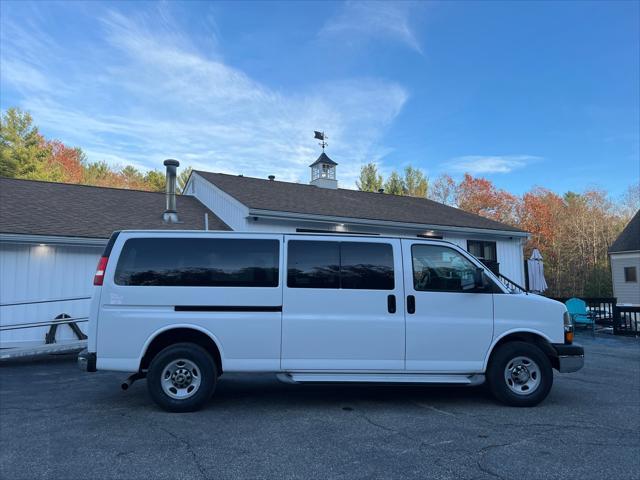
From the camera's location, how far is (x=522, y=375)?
553 centimetres

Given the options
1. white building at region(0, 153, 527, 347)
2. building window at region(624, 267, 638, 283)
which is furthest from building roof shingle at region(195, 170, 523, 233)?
building window at region(624, 267, 638, 283)

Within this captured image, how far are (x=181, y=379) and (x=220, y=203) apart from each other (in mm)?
9810

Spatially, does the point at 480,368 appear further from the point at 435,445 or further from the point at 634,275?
the point at 634,275

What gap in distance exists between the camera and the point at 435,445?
4156 millimetres

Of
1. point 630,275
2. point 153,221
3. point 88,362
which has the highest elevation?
point 153,221

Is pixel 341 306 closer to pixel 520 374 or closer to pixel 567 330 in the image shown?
pixel 520 374

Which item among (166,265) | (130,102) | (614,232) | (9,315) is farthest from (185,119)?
(614,232)

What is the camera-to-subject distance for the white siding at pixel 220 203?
12695 millimetres

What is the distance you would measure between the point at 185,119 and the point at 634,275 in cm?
2556

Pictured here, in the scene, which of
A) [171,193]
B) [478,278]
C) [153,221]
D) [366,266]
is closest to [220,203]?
[171,193]

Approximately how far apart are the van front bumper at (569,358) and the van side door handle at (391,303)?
2221 mm

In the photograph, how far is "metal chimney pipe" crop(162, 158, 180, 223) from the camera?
1247cm

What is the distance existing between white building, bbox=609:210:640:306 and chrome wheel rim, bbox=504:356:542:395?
22571 millimetres

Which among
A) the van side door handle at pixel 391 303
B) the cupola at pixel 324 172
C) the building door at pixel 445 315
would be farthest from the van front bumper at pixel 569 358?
the cupola at pixel 324 172
